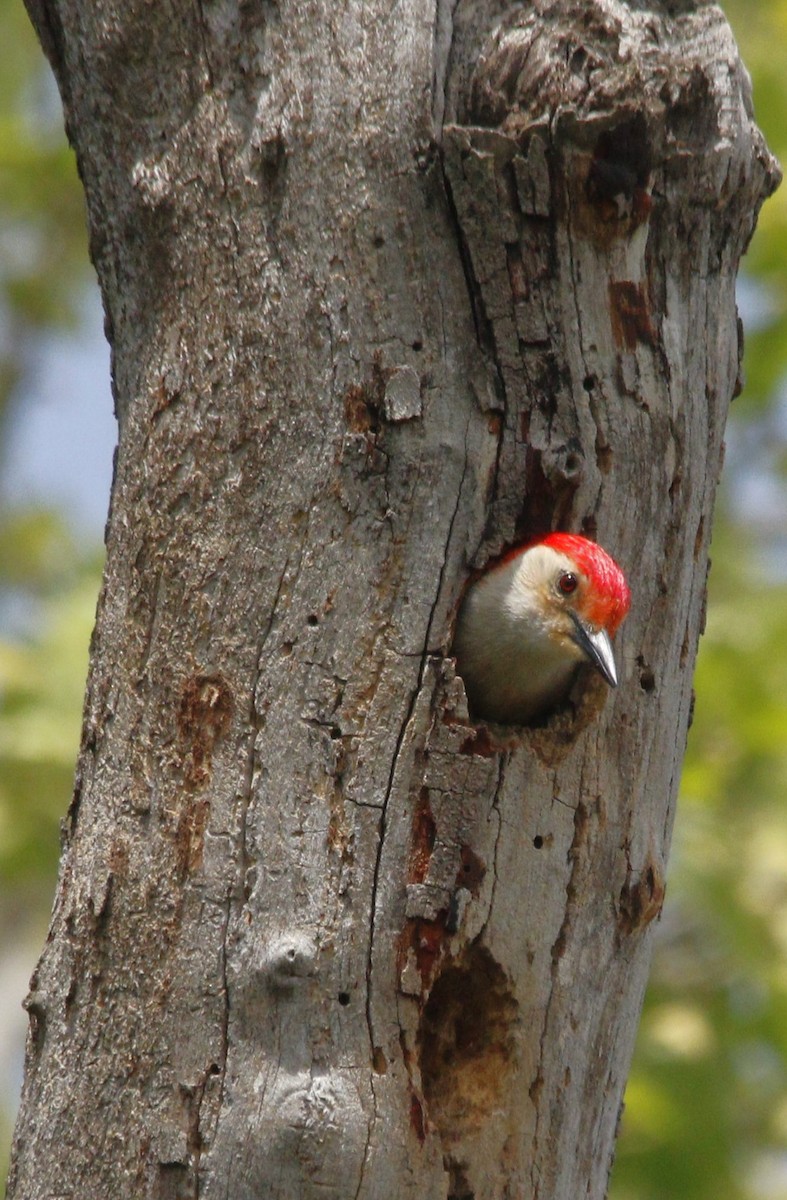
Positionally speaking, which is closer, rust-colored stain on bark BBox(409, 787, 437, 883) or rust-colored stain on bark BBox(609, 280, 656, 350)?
rust-colored stain on bark BBox(409, 787, 437, 883)

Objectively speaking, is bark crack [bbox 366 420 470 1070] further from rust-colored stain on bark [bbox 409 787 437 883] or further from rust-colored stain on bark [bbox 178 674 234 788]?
rust-colored stain on bark [bbox 178 674 234 788]

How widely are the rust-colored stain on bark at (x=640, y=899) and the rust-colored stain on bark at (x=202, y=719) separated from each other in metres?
1.08

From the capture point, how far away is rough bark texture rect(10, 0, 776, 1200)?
3.15 m

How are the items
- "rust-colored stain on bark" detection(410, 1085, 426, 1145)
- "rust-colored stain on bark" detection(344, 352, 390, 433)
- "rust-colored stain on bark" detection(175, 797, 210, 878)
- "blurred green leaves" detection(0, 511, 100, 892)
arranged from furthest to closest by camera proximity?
"blurred green leaves" detection(0, 511, 100, 892)
"rust-colored stain on bark" detection(344, 352, 390, 433)
"rust-colored stain on bark" detection(175, 797, 210, 878)
"rust-colored stain on bark" detection(410, 1085, 426, 1145)

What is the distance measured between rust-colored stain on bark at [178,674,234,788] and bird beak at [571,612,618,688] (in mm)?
1025

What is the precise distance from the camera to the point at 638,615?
3691 millimetres

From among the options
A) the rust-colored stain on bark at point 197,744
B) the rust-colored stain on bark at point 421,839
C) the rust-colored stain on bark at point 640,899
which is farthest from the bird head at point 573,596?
the rust-colored stain on bark at point 197,744

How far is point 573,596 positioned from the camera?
3.96 meters

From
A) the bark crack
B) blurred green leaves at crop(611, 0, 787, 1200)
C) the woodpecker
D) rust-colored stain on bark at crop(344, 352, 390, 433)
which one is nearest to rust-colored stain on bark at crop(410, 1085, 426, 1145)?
the bark crack

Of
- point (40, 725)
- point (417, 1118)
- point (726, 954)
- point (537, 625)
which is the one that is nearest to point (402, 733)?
point (417, 1118)

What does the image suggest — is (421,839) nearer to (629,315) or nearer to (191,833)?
(191,833)

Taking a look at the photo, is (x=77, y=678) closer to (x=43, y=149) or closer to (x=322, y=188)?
(x=322, y=188)

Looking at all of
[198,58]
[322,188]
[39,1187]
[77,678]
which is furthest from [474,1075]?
[77,678]

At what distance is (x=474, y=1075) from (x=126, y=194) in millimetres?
2367
